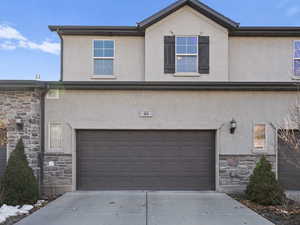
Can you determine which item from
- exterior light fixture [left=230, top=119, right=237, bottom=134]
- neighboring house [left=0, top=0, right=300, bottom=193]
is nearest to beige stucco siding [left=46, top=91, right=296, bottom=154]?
neighboring house [left=0, top=0, right=300, bottom=193]

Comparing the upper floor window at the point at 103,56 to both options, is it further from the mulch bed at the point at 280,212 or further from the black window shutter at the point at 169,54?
the mulch bed at the point at 280,212

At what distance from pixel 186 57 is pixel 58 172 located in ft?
21.0

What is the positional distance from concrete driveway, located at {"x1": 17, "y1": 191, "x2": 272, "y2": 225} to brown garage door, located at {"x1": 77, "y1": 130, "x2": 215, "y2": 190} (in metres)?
0.54

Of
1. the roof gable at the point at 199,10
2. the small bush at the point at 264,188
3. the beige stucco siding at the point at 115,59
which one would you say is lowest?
the small bush at the point at 264,188

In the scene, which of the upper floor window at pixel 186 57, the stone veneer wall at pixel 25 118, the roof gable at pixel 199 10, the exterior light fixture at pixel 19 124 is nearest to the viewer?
the exterior light fixture at pixel 19 124

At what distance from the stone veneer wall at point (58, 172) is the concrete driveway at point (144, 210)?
48 cm

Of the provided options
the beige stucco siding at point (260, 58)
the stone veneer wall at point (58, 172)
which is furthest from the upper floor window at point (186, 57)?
the stone veneer wall at point (58, 172)

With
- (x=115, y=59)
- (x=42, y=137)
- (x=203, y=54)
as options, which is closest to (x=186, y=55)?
(x=203, y=54)

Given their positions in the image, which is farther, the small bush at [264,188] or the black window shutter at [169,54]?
the black window shutter at [169,54]

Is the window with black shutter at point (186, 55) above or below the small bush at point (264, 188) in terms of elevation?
above

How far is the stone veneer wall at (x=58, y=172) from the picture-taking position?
30.5 feet

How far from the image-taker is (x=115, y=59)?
10.3 metres

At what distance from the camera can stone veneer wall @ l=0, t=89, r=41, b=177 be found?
355 inches

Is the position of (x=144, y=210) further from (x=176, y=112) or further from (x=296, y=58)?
(x=296, y=58)
